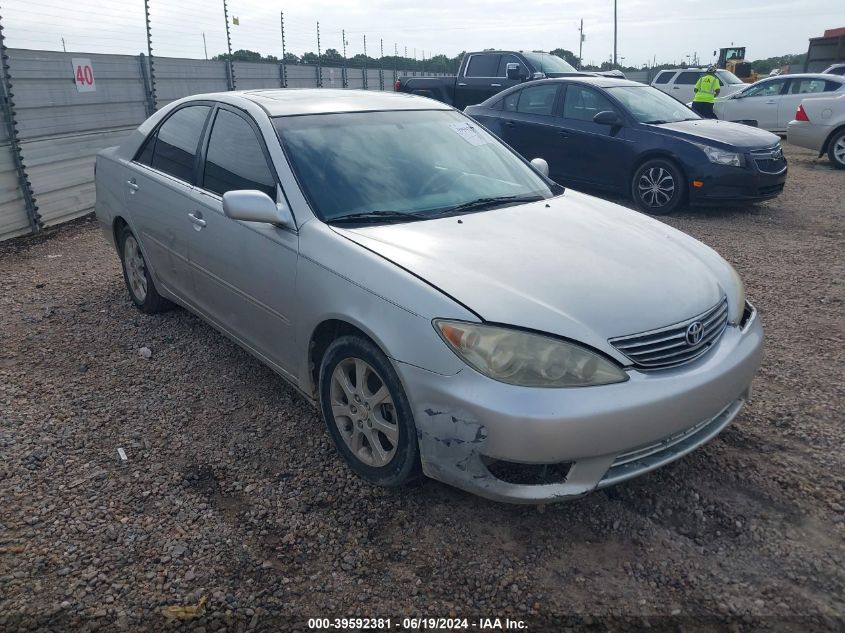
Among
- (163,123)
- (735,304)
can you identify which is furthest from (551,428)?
(163,123)

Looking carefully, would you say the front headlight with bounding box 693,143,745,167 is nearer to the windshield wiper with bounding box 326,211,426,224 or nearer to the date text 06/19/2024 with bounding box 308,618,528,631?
the windshield wiper with bounding box 326,211,426,224

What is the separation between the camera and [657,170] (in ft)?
27.1

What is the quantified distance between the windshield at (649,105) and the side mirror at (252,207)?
657 cm

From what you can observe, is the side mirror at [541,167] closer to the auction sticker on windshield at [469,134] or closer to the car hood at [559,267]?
the auction sticker on windshield at [469,134]

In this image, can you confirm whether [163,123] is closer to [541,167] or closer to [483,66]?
[541,167]

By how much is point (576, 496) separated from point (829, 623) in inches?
34.7

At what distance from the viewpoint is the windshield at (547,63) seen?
1418 cm

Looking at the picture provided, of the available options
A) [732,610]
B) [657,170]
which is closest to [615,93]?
[657,170]

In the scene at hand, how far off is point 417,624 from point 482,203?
2.09 m

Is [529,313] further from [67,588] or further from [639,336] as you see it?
[67,588]

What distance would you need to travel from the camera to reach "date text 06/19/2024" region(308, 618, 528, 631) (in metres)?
2.30

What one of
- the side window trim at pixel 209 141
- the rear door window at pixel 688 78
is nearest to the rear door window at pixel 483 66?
the rear door window at pixel 688 78

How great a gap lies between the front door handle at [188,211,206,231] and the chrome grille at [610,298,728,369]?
244cm

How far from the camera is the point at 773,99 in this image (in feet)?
49.5
